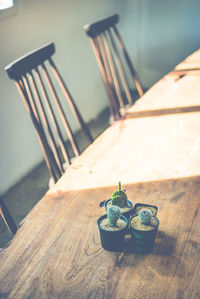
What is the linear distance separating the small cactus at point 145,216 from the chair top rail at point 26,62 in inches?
34.8

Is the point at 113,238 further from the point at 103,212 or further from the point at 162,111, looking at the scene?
the point at 162,111

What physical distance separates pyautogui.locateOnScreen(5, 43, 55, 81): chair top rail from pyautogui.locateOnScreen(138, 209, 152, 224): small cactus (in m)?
0.88

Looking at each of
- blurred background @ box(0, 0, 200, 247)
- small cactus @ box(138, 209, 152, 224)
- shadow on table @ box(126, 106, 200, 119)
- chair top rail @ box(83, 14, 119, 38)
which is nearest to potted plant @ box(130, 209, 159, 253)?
small cactus @ box(138, 209, 152, 224)

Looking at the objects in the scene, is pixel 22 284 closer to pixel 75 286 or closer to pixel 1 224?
pixel 75 286

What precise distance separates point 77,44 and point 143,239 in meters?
2.47

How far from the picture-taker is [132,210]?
2.57 feet

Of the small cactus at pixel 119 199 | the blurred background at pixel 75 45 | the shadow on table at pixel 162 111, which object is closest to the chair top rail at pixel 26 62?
the shadow on table at pixel 162 111

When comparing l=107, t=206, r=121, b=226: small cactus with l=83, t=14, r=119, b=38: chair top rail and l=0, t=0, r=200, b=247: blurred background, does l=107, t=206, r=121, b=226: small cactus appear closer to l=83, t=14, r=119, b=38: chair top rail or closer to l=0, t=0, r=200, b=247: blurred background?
l=83, t=14, r=119, b=38: chair top rail

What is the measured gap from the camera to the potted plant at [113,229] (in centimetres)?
71

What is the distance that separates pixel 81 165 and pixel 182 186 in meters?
0.38

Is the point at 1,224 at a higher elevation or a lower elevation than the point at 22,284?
lower

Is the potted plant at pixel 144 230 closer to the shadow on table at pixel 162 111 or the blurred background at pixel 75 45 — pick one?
the shadow on table at pixel 162 111

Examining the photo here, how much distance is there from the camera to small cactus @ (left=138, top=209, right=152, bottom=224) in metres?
0.71

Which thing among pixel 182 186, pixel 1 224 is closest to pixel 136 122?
pixel 182 186
